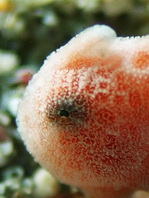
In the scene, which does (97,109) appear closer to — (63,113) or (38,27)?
(63,113)

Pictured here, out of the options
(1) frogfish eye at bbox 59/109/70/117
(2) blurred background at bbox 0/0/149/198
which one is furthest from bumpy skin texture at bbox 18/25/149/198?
(2) blurred background at bbox 0/0/149/198

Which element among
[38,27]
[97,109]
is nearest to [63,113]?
[97,109]

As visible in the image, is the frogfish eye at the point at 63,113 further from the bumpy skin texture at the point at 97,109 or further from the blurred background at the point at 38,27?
the blurred background at the point at 38,27

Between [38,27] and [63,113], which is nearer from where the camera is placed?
[63,113]

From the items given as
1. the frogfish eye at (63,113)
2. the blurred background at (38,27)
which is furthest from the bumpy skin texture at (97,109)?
the blurred background at (38,27)

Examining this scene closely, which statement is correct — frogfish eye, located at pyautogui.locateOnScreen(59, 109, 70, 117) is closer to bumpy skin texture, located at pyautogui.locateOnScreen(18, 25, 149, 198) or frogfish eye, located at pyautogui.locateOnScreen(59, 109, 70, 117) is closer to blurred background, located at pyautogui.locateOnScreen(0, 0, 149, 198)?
bumpy skin texture, located at pyautogui.locateOnScreen(18, 25, 149, 198)

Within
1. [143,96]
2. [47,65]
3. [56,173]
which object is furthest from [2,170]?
[143,96]

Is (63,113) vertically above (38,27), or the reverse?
(38,27)
